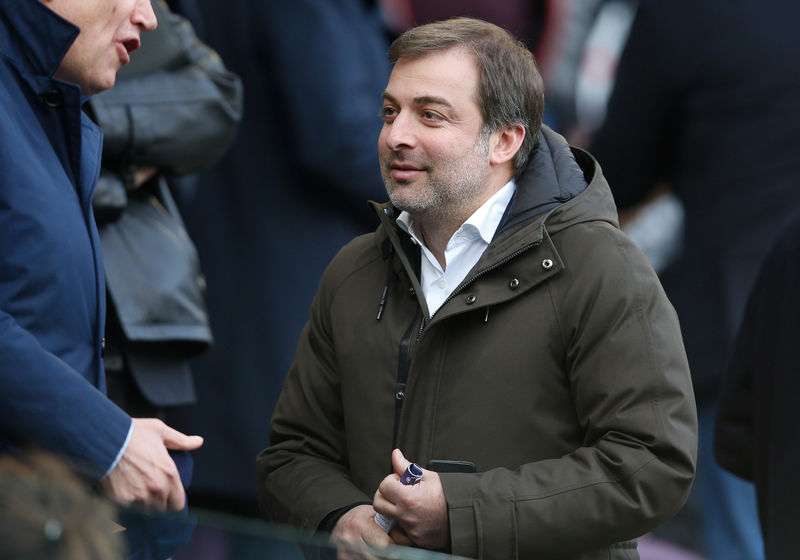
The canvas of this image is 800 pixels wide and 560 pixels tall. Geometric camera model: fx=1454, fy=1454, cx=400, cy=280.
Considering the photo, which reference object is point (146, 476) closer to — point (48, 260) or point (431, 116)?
point (48, 260)

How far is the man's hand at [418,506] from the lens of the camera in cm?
272

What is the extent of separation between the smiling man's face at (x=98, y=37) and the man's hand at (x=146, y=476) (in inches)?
28.9

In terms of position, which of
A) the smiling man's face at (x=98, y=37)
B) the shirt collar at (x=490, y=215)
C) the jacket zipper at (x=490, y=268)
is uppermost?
the smiling man's face at (x=98, y=37)

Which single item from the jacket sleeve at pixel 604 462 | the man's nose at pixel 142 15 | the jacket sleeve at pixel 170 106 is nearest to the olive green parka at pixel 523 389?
the jacket sleeve at pixel 604 462

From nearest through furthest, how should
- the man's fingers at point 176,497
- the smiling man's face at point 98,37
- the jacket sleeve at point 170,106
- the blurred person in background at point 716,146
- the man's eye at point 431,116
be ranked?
the man's fingers at point 176,497
the smiling man's face at point 98,37
the man's eye at point 431,116
the jacket sleeve at point 170,106
the blurred person in background at point 716,146

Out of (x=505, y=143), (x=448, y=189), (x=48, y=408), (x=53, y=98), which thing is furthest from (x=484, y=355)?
(x=53, y=98)

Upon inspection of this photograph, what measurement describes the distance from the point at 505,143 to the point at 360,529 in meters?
0.86

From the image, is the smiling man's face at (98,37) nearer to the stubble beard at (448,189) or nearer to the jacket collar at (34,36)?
the jacket collar at (34,36)

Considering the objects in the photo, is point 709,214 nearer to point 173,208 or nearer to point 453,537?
point 173,208

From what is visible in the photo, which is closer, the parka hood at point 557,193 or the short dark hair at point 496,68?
the parka hood at point 557,193

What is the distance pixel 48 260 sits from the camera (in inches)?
108

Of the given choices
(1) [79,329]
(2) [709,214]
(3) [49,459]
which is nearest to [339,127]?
(2) [709,214]

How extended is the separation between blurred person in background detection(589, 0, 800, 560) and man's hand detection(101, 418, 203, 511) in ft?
8.54

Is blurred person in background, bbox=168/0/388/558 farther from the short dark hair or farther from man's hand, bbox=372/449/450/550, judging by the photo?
man's hand, bbox=372/449/450/550
